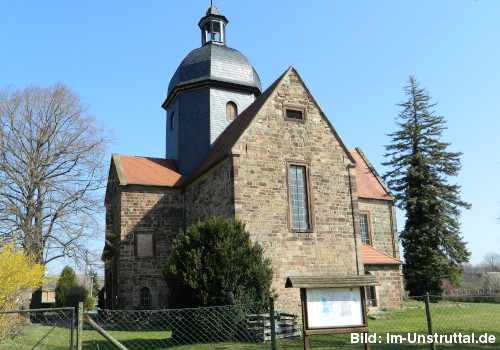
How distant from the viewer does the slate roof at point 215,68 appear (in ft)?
77.0

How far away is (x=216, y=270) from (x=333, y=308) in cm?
497

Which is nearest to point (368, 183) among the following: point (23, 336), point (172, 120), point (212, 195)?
point (212, 195)

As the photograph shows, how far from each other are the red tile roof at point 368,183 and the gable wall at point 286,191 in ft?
23.4

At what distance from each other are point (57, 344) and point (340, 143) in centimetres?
1212

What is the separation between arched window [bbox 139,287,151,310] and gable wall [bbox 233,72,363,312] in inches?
281

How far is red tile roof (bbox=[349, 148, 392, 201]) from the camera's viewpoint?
2486cm

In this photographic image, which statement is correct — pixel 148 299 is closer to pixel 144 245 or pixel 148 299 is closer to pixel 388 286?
pixel 144 245

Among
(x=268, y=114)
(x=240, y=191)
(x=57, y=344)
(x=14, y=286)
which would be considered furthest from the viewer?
(x=268, y=114)

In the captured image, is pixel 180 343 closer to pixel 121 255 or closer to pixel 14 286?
pixel 14 286

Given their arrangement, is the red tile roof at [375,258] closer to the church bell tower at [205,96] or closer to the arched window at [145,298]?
the church bell tower at [205,96]

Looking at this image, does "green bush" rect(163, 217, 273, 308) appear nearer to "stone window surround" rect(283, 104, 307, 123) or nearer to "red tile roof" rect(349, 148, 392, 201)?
"stone window surround" rect(283, 104, 307, 123)

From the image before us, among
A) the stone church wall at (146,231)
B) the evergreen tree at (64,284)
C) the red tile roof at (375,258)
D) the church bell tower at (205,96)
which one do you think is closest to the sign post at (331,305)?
the red tile roof at (375,258)

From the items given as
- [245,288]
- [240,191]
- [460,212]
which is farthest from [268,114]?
[460,212]

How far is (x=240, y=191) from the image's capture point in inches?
631
